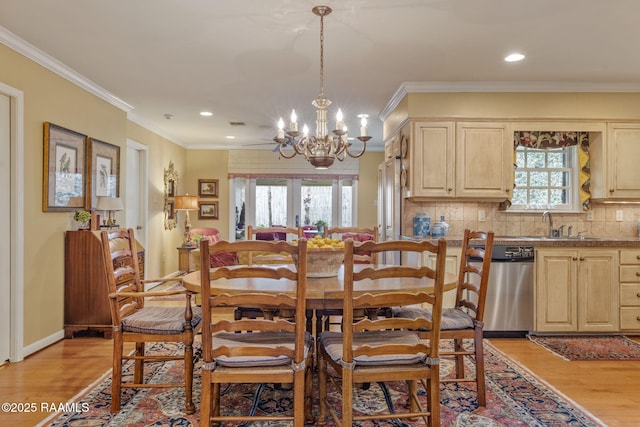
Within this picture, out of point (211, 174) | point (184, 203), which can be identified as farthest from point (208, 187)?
point (184, 203)

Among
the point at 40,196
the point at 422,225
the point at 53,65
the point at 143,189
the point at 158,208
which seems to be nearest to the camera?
the point at 40,196

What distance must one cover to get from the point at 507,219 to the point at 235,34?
326 cm

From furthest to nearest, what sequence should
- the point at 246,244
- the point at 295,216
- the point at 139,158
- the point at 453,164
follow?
the point at 295,216
the point at 139,158
the point at 453,164
the point at 246,244

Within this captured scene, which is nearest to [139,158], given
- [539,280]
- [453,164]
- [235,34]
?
[235,34]

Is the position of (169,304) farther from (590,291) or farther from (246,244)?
(590,291)

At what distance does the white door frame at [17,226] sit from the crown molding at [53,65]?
0.33 metres

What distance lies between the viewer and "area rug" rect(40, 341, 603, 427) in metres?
2.25

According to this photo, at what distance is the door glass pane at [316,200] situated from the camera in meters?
8.52

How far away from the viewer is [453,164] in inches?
166

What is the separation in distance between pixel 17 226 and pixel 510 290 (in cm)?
412

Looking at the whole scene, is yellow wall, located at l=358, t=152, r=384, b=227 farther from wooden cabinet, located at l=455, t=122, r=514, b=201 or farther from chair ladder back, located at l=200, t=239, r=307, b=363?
chair ladder back, located at l=200, t=239, r=307, b=363

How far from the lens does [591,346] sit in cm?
362

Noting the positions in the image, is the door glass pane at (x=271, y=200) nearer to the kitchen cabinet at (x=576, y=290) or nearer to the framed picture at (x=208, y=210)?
the framed picture at (x=208, y=210)

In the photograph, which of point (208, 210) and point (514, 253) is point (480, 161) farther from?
point (208, 210)
